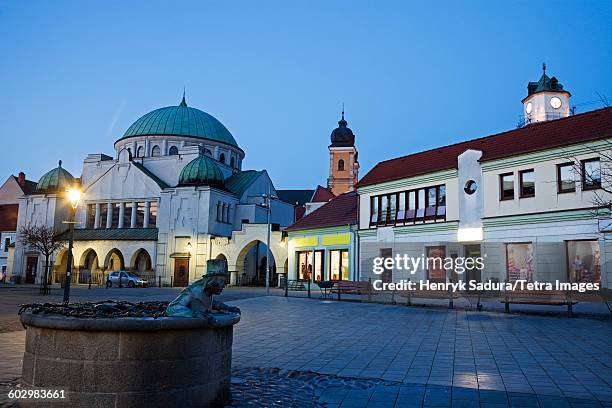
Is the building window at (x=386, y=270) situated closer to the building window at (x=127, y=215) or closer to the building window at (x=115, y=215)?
the building window at (x=127, y=215)

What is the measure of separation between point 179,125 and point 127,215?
1164cm

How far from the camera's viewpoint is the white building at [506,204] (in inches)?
838

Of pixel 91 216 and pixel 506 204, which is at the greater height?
pixel 91 216

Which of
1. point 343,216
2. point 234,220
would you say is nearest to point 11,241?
point 234,220

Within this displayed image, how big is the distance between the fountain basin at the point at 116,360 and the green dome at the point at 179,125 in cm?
5345

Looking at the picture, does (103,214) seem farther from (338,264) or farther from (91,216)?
(338,264)

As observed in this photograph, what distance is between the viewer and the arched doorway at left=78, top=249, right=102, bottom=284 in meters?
51.6

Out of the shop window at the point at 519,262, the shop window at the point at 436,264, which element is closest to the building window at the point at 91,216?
the shop window at the point at 436,264

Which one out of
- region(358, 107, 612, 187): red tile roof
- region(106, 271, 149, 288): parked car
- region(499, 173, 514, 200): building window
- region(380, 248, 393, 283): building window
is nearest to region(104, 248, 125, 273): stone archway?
region(106, 271, 149, 288): parked car

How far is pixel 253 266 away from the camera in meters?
51.9

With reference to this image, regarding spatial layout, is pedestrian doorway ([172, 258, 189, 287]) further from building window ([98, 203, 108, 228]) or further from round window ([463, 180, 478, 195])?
round window ([463, 180, 478, 195])

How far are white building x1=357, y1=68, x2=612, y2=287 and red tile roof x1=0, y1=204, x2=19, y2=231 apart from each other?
5024 centimetres

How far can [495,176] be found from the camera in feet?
82.4

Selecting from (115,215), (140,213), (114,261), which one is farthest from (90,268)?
(140,213)
